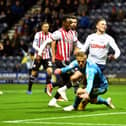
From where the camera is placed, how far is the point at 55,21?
30594 mm

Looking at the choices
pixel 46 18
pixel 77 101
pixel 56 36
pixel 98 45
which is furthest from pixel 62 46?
pixel 46 18

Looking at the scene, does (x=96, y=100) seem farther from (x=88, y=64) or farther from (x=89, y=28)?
(x=89, y=28)

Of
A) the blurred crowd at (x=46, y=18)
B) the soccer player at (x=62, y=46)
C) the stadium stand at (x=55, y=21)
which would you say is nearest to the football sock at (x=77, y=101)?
the soccer player at (x=62, y=46)

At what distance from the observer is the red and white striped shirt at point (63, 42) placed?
54.1 ft

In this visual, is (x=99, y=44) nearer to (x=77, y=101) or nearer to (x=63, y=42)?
(x=63, y=42)

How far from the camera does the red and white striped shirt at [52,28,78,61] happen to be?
16.5 metres

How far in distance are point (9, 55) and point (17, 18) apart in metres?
2.96

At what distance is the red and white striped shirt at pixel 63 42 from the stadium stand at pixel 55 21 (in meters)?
12.3

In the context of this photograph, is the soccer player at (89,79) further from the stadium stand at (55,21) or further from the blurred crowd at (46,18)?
the blurred crowd at (46,18)

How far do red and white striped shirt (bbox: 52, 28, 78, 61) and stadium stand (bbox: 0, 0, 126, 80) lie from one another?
40.5 feet

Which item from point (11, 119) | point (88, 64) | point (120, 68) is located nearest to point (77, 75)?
point (88, 64)

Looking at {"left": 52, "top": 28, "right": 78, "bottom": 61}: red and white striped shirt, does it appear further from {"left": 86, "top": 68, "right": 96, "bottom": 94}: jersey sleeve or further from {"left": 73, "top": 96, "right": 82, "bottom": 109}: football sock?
{"left": 86, "top": 68, "right": 96, "bottom": 94}: jersey sleeve

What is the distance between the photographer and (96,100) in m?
13.6

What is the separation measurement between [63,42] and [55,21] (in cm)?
1398
